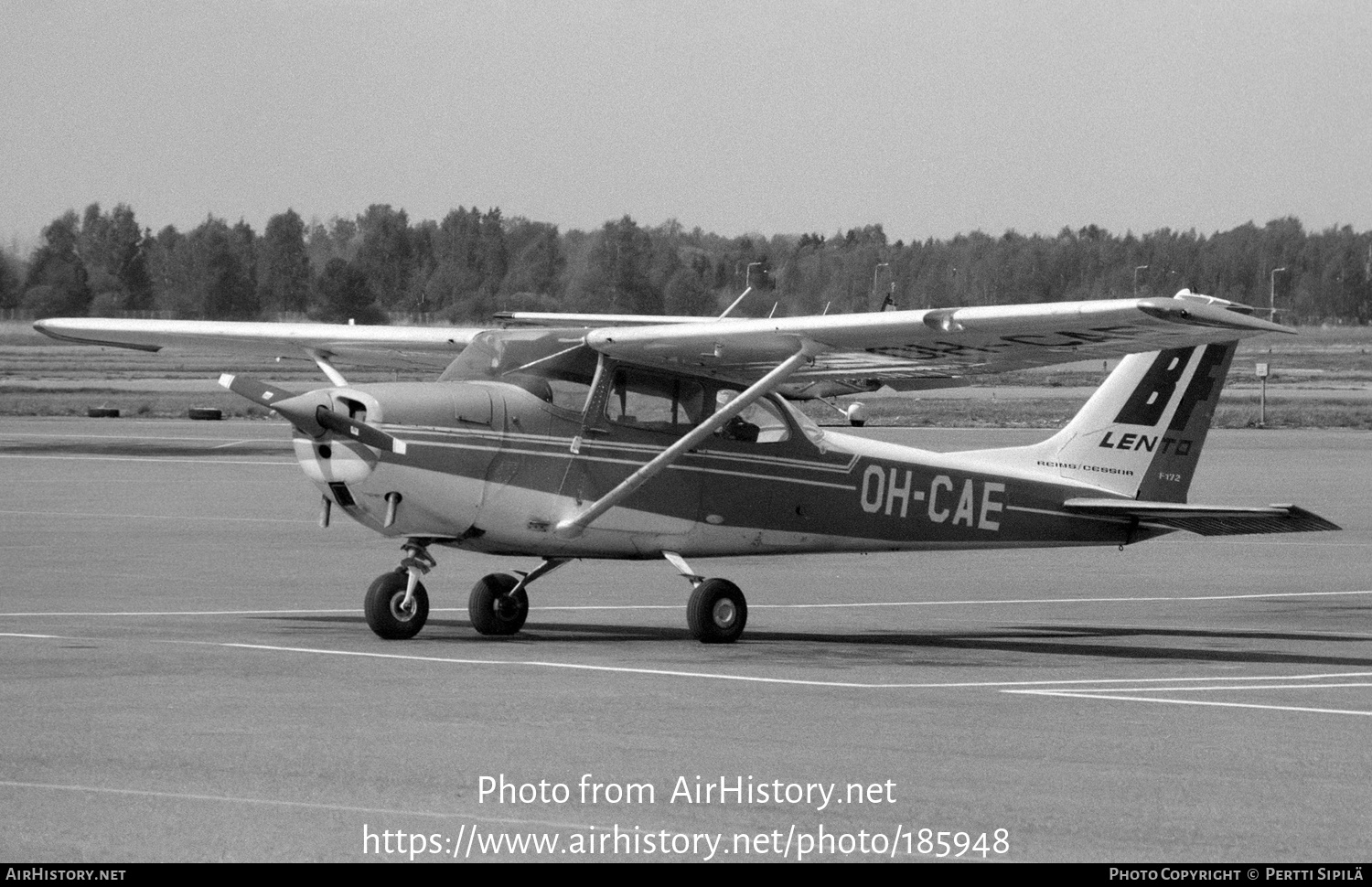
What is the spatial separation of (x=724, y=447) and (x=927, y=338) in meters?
1.99

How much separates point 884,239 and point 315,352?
5386 cm

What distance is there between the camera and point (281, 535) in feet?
70.4

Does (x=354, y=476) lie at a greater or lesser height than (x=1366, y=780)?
greater

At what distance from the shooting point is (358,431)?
39.9ft

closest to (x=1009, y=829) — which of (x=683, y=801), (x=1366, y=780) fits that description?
(x=683, y=801)

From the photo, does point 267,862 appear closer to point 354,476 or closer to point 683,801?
point 683,801

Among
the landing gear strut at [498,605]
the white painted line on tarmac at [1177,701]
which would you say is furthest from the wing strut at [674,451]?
the white painted line on tarmac at [1177,701]

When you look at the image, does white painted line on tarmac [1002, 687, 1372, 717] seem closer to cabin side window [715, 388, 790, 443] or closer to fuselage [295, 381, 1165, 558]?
fuselage [295, 381, 1165, 558]

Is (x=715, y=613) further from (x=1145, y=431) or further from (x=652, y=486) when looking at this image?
(x=1145, y=431)

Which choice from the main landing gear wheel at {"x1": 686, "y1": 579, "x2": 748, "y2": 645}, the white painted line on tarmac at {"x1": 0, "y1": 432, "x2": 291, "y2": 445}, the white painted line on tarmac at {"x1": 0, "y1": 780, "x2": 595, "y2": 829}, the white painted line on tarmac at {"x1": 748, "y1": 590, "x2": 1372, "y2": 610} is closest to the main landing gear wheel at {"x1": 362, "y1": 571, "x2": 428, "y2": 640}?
the main landing gear wheel at {"x1": 686, "y1": 579, "x2": 748, "y2": 645}

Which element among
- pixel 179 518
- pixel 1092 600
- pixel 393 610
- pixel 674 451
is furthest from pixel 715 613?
pixel 179 518

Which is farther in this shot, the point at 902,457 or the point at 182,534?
the point at 182,534

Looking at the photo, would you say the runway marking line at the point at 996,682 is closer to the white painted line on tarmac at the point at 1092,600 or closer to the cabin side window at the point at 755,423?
the cabin side window at the point at 755,423

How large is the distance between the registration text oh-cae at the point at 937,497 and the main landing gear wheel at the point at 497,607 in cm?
281
